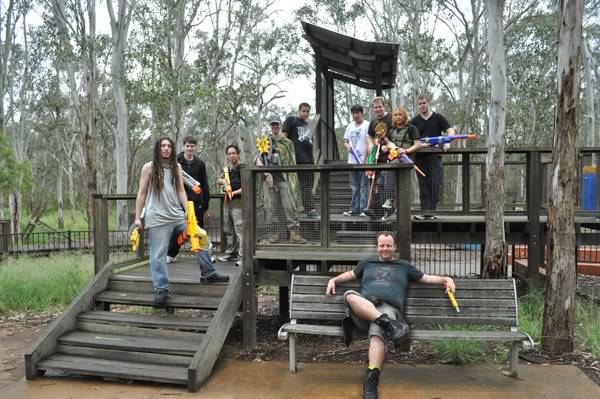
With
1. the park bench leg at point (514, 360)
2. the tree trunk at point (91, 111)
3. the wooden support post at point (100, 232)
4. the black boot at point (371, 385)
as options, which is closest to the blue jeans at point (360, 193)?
the park bench leg at point (514, 360)

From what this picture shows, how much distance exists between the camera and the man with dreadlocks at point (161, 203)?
18.9ft

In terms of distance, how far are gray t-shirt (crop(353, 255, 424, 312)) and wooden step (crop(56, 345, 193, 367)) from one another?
189cm

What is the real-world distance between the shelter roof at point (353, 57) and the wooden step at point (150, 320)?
21.3 ft

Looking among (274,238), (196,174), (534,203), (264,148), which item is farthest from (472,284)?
(196,174)

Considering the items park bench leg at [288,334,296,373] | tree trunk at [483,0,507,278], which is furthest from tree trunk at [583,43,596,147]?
park bench leg at [288,334,296,373]

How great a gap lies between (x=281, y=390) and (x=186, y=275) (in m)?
2.44

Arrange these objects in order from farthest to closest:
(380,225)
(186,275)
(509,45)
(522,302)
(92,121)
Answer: (509,45), (92,121), (522,302), (186,275), (380,225)

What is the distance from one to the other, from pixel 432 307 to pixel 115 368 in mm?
3167

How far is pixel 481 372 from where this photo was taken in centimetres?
518

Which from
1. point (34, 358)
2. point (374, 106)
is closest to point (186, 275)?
point (34, 358)

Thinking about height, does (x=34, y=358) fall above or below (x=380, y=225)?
below

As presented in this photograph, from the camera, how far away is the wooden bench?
200 inches

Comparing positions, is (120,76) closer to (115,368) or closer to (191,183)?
(191,183)

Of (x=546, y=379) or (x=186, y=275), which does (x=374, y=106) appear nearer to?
(x=186, y=275)
